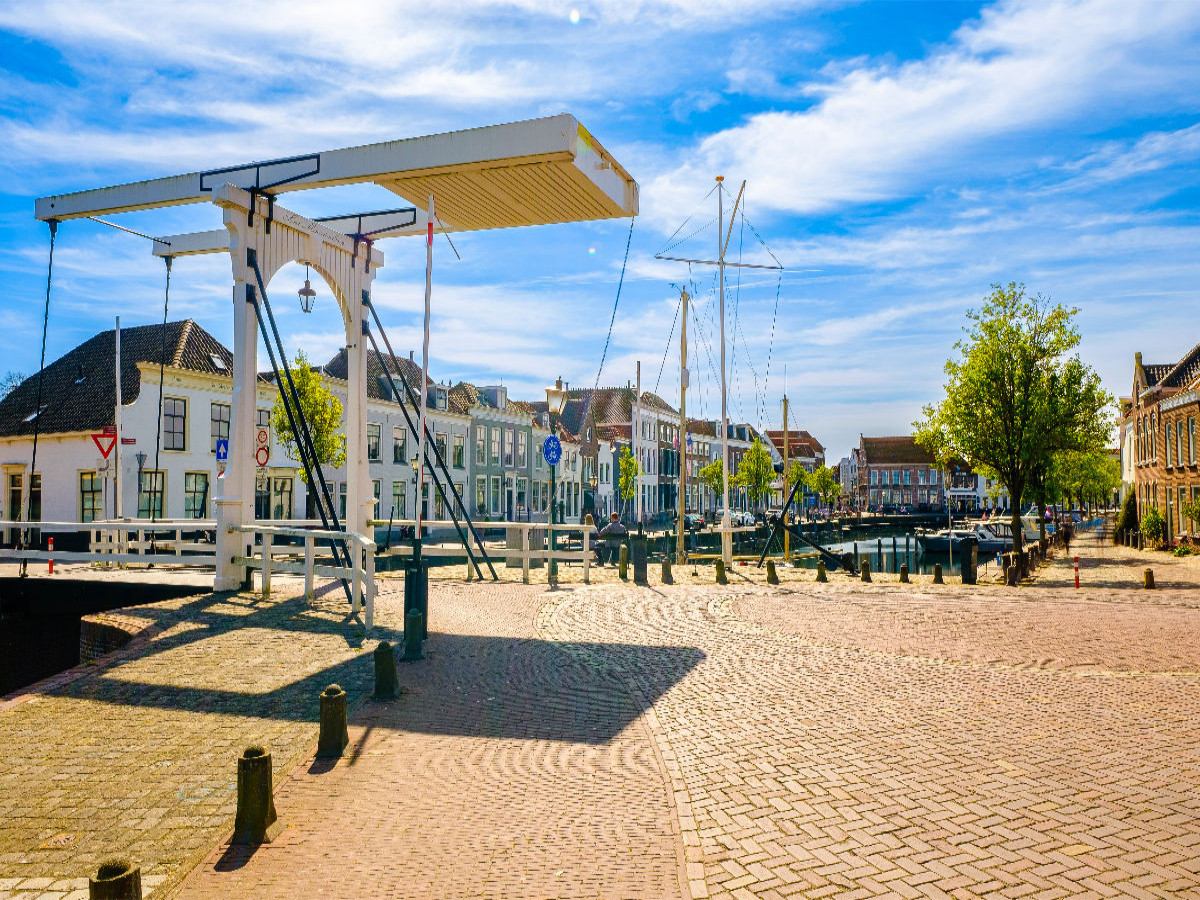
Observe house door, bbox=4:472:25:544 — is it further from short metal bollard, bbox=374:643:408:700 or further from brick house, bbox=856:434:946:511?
brick house, bbox=856:434:946:511

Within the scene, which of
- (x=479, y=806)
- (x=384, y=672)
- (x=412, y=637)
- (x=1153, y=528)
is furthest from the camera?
(x=1153, y=528)

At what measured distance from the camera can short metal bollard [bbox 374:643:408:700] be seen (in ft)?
25.1

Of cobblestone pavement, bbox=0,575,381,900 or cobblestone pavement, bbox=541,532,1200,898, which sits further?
cobblestone pavement, bbox=0,575,381,900

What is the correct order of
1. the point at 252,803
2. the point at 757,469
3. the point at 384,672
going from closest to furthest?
the point at 252,803 → the point at 384,672 → the point at 757,469

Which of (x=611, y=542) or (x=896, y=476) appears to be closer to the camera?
(x=611, y=542)

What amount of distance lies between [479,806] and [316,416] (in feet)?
88.3

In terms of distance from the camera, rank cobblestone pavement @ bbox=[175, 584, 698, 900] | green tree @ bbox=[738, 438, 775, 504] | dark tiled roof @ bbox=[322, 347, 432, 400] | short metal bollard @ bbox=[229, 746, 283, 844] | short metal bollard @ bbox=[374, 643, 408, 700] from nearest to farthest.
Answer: cobblestone pavement @ bbox=[175, 584, 698, 900]
short metal bollard @ bbox=[229, 746, 283, 844]
short metal bollard @ bbox=[374, 643, 408, 700]
dark tiled roof @ bbox=[322, 347, 432, 400]
green tree @ bbox=[738, 438, 775, 504]

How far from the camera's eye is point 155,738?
266 inches

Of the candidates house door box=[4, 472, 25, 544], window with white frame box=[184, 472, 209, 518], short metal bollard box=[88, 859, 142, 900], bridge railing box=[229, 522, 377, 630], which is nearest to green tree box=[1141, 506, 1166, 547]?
bridge railing box=[229, 522, 377, 630]

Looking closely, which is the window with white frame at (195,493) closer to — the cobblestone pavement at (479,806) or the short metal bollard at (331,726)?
the cobblestone pavement at (479,806)

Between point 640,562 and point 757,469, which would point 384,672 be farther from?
point 757,469

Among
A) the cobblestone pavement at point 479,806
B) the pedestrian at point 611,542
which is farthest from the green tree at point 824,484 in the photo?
the cobblestone pavement at point 479,806

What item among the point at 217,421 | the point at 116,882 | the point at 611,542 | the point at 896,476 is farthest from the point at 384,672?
the point at 896,476

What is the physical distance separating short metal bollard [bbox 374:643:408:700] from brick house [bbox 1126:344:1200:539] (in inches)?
1254
